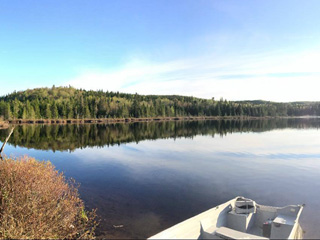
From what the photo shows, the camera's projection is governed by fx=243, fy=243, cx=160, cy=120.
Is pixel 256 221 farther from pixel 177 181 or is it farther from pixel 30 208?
pixel 30 208

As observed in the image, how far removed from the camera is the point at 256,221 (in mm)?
20969

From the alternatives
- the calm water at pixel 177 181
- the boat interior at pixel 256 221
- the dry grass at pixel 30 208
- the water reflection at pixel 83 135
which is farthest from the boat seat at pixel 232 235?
the water reflection at pixel 83 135

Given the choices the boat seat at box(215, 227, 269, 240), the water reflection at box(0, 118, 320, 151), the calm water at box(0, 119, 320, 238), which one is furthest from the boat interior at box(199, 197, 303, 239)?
the water reflection at box(0, 118, 320, 151)

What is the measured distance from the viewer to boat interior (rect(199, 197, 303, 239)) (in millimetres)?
18391

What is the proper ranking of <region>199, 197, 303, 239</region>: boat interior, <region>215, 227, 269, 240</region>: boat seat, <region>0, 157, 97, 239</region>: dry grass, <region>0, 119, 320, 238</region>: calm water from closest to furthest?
<region>0, 157, 97, 239</region>: dry grass < <region>215, 227, 269, 240</region>: boat seat < <region>199, 197, 303, 239</region>: boat interior < <region>0, 119, 320, 238</region>: calm water

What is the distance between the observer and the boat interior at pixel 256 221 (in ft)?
60.3

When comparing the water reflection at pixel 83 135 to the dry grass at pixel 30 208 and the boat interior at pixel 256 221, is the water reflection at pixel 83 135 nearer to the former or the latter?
the dry grass at pixel 30 208

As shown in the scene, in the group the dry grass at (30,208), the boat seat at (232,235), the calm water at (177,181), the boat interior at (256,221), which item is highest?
the dry grass at (30,208)

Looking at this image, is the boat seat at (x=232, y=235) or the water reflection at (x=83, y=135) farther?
the water reflection at (x=83, y=135)

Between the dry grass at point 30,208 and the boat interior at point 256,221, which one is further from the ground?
the dry grass at point 30,208

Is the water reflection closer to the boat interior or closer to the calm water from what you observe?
the calm water

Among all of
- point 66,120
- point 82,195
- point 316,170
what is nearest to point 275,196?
point 316,170

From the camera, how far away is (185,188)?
1326 inches

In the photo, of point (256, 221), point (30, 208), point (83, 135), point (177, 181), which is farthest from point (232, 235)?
point (83, 135)
